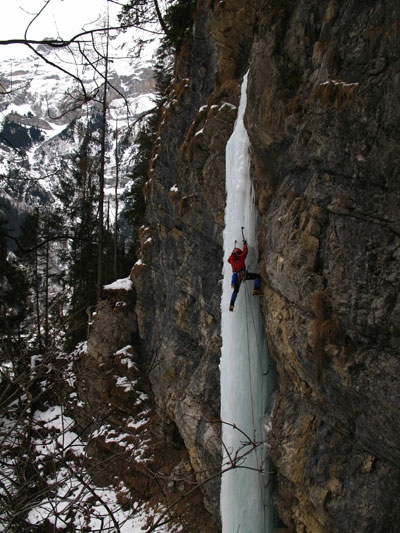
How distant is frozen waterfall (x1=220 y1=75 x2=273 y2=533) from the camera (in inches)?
256

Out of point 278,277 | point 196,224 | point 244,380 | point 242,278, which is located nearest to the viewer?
point 278,277

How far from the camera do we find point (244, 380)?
6.84 m

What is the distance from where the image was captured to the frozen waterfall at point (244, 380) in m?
6.50

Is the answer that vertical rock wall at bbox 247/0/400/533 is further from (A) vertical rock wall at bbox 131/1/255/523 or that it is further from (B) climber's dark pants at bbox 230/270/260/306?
(A) vertical rock wall at bbox 131/1/255/523

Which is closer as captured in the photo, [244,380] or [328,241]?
[328,241]

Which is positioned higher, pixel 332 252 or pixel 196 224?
pixel 196 224

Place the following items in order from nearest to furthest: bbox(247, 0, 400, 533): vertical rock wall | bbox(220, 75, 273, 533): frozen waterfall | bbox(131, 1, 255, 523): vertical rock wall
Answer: bbox(247, 0, 400, 533): vertical rock wall
bbox(220, 75, 273, 533): frozen waterfall
bbox(131, 1, 255, 523): vertical rock wall

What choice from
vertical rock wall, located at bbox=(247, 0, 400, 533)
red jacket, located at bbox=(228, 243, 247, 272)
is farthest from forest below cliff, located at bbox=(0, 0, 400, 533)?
red jacket, located at bbox=(228, 243, 247, 272)

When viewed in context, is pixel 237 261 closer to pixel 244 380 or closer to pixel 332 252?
pixel 332 252

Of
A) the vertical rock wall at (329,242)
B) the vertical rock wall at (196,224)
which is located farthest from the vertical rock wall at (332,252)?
the vertical rock wall at (196,224)

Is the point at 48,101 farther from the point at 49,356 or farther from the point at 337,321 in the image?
the point at 337,321

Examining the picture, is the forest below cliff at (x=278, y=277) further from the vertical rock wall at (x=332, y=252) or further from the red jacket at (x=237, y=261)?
the red jacket at (x=237, y=261)

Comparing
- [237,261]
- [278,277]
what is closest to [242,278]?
[237,261]

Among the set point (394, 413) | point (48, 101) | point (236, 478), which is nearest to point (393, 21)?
point (48, 101)
